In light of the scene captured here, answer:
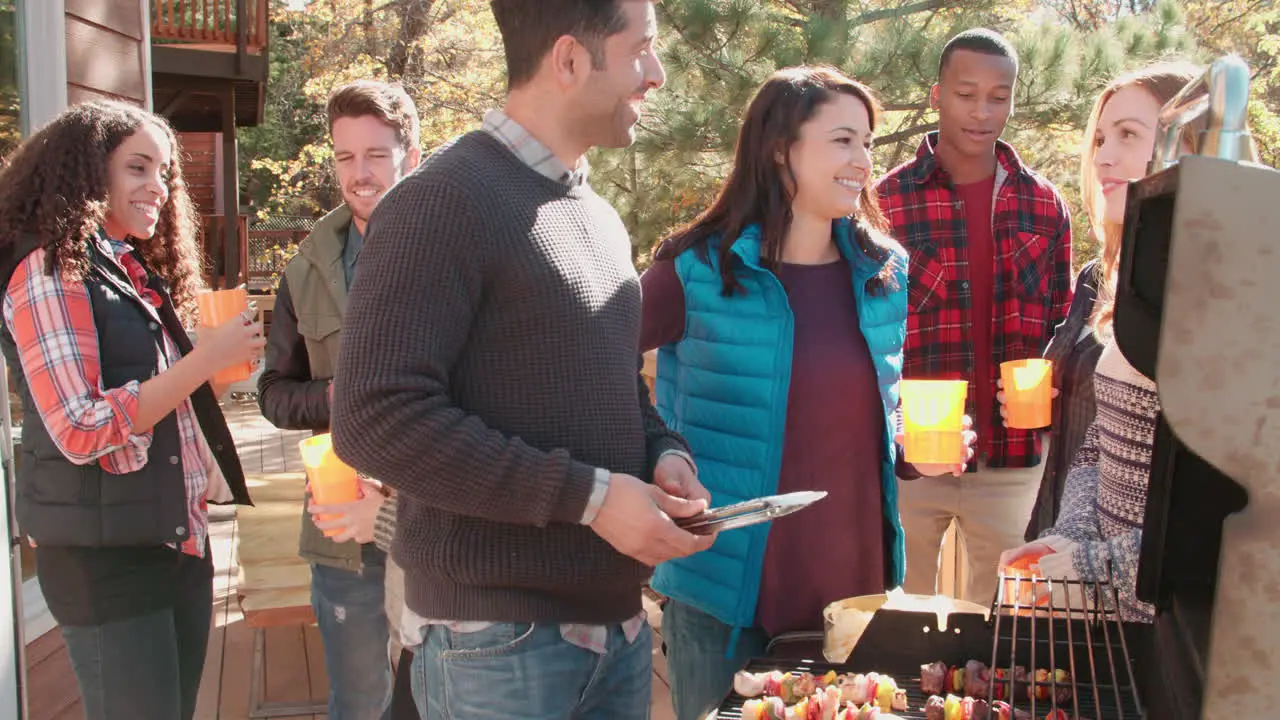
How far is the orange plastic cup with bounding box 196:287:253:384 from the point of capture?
2.57 meters

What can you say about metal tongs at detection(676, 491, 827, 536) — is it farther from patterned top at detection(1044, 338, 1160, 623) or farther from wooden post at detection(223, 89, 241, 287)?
wooden post at detection(223, 89, 241, 287)

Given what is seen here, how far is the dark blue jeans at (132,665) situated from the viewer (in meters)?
2.37

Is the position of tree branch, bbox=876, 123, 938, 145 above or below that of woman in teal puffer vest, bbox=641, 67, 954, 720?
above

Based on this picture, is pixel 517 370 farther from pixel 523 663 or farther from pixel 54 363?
pixel 54 363

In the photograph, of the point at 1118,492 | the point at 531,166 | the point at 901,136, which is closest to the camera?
the point at 531,166

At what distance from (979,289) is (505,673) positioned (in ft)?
A: 7.52

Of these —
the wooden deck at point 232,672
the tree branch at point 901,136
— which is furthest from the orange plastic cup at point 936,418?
the tree branch at point 901,136

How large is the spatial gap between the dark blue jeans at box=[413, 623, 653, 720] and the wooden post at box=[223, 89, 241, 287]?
1216cm

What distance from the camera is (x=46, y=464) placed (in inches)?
94.8

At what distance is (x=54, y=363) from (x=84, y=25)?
10.6 ft

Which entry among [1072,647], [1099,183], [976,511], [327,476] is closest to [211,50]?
[976,511]

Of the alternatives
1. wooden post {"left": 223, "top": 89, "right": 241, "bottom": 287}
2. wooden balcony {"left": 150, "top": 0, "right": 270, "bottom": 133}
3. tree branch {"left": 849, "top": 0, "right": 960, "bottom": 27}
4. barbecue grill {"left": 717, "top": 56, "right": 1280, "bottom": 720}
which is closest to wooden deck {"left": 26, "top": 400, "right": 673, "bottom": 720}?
barbecue grill {"left": 717, "top": 56, "right": 1280, "bottom": 720}

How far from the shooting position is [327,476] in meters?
2.28

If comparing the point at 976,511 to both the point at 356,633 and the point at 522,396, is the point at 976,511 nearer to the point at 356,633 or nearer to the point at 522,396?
the point at 356,633
